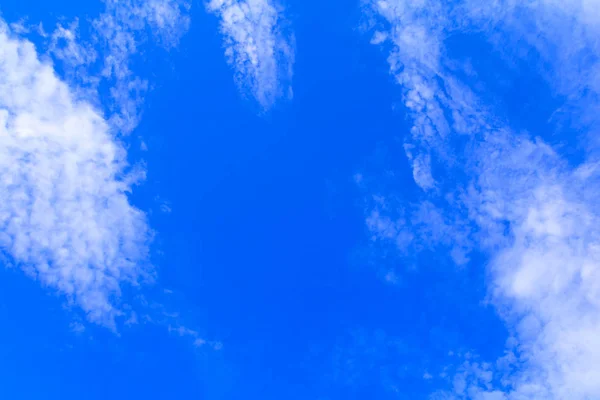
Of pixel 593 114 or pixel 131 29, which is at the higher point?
pixel 131 29

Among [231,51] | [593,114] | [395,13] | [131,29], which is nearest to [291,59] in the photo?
[231,51]

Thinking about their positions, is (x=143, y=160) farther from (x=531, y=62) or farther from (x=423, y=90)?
(x=531, y=62)

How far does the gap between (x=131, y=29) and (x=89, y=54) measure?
9.97ft

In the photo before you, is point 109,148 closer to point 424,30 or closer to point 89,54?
point 89,54

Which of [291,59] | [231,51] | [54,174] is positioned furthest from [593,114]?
[54,174]

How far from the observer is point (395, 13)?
37188 mm

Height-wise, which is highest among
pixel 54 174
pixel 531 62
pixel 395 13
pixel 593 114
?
pixel 395 13

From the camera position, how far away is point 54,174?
35906mm

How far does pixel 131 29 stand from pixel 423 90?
62.2 feet

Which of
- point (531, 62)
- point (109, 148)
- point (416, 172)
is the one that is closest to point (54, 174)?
point (109, 148)

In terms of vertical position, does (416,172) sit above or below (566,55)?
below

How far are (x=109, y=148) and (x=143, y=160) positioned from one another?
2.24 meters

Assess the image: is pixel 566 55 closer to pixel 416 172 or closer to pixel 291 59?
pixel 416 172

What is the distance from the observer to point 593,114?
35.9m
